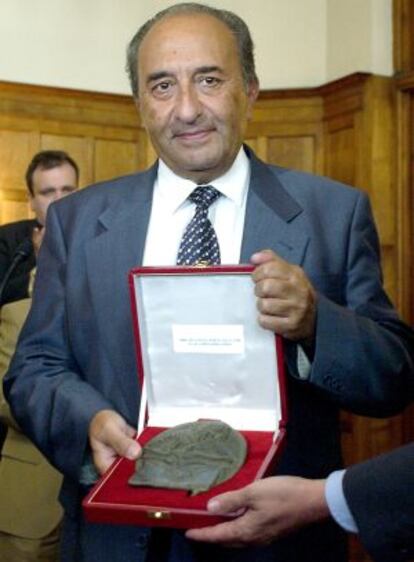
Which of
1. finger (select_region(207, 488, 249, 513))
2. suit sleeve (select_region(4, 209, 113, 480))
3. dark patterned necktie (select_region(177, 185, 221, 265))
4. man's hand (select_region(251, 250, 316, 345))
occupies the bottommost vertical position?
finger (select_region(207, 488, 249, 513))

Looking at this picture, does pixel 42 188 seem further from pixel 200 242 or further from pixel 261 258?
pixel 261 258

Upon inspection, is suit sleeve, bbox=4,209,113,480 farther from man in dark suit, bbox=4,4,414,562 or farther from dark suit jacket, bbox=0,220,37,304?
dark suit jacket, bbox=0,220,37,304

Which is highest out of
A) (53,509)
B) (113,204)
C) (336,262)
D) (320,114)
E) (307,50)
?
(307,50)

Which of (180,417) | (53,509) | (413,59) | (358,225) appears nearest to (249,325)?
(180,417)

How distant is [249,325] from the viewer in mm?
1576

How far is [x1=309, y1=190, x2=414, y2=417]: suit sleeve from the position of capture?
1627 millimetres

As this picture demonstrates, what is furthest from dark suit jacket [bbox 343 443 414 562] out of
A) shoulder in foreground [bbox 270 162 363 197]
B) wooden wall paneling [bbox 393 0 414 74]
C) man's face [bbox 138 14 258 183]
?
wooden wall paneling [bbox 393 0 414 74]

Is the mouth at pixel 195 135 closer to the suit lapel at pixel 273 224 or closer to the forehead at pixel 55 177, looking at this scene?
the suit lapel at pixel 273 224

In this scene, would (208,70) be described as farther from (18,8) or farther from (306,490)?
(18,8)

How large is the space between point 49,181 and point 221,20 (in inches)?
78.5

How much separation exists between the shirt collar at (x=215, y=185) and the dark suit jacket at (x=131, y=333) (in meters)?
0.03

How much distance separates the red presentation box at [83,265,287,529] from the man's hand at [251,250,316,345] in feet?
0.11

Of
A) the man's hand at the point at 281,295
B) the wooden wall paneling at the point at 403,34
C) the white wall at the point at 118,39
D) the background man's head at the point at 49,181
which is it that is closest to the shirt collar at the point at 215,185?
the man's hand at the point at 281,295

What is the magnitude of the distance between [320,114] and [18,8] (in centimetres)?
213
